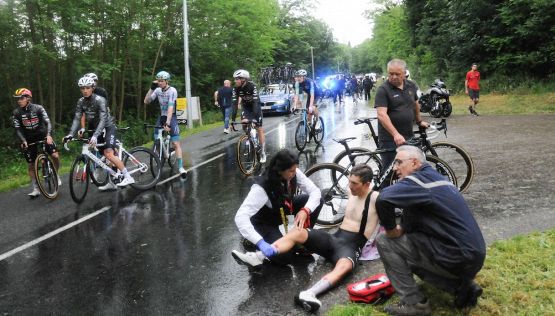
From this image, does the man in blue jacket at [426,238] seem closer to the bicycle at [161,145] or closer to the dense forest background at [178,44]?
the bicycle at [161,145]

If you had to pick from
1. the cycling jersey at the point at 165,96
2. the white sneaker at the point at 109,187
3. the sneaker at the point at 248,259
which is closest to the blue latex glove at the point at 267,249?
the sneaker at the point at 248,259

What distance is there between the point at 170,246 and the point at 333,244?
2117mm

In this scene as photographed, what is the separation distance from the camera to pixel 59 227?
6.77 metres

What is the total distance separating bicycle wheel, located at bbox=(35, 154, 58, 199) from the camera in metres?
8.42

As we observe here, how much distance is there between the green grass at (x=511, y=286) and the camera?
3619mm

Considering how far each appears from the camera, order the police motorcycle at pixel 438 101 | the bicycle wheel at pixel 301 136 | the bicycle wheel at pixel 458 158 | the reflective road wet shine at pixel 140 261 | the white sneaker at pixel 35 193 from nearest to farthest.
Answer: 1. the reflective road wet shine at pixel 140 261
2. the bicycle wheel at pixel 458 158
3. the white sneaker at pixel 35 193
4. the bicycle wheel at pixel 301 136
5. the police motorcycle at pixel 438 101

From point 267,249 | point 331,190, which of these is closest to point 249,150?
point 331,190

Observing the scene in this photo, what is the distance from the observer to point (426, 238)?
354cm

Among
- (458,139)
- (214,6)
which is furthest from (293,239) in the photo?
(214,6)

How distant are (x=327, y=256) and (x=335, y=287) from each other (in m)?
0.56

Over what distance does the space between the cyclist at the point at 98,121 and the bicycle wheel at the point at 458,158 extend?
536cm

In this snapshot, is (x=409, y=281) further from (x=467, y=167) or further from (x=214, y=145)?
(x=214, y=145)

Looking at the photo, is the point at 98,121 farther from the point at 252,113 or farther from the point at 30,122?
the point at 252,113

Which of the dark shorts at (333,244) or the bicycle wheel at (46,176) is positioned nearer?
the dark shorts at (333,244)
